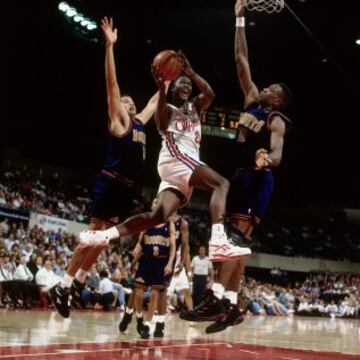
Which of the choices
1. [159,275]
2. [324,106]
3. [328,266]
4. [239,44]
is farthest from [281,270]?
[239,44]

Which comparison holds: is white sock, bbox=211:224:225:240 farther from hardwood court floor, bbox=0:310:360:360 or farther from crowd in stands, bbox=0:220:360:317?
crowd in stands, bbox=0:220:360:317

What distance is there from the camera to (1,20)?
513 inches

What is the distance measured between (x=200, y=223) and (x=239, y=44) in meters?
22.3

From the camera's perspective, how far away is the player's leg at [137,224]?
532 centimetres

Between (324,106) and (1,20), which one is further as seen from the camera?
(324,106)

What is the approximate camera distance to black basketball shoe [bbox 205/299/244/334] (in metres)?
5.30

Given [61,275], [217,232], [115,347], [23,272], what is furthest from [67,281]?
Answer: [61,275]

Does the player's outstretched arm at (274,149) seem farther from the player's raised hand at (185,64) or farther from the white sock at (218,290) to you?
the white sock at (218,290)

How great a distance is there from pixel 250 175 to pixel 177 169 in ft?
2.22

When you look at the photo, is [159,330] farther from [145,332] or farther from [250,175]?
[250,175]

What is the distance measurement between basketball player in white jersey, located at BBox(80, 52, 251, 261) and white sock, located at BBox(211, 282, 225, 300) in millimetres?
498

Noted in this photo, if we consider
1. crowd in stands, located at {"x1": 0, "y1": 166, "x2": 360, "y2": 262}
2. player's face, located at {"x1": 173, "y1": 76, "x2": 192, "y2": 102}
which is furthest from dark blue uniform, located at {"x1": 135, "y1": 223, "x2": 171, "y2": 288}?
crowd in stands, located at {"x1": 0, "y1": 166, "x2": 360, "y2": 262}

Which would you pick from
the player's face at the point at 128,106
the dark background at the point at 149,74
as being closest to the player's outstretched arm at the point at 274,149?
the player's face at the point at 128,106

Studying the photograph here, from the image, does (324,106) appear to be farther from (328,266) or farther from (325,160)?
(328,266)
